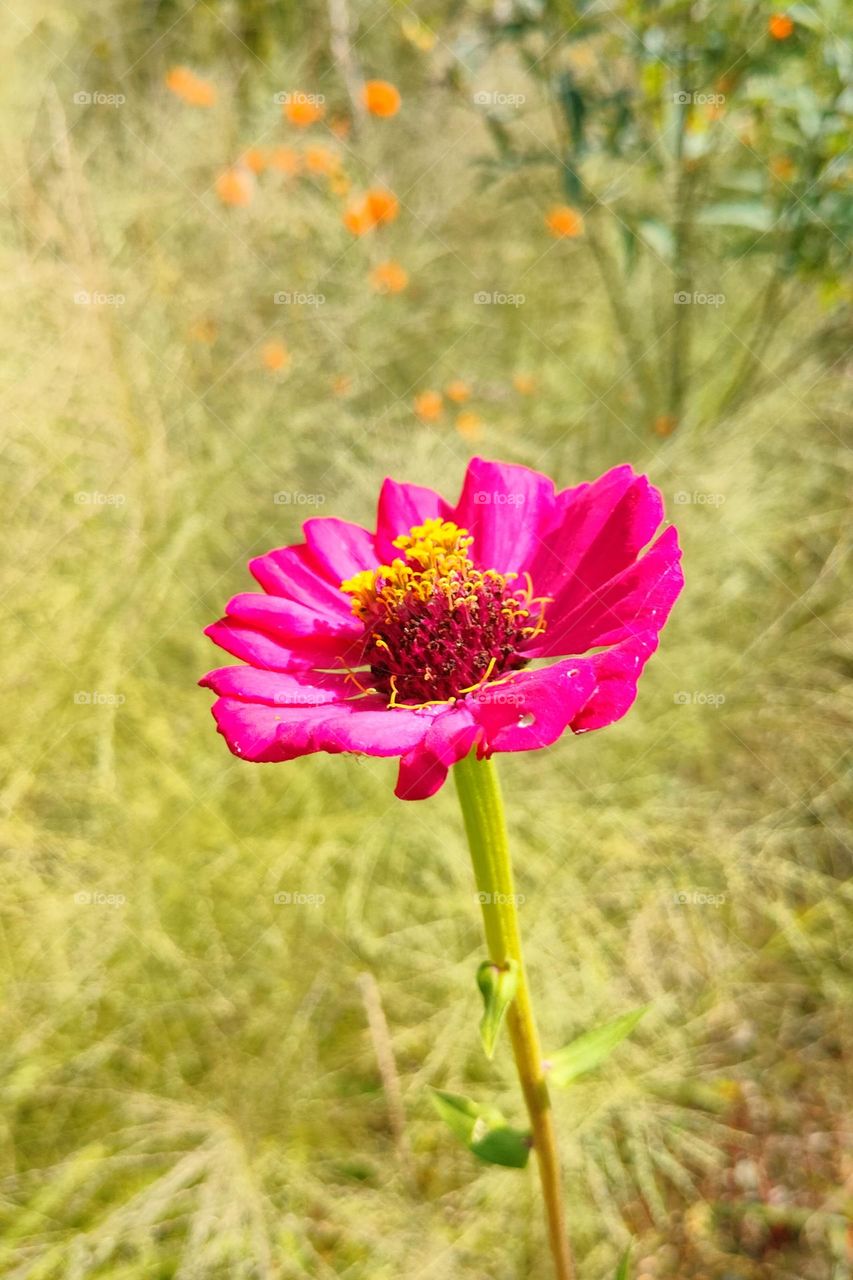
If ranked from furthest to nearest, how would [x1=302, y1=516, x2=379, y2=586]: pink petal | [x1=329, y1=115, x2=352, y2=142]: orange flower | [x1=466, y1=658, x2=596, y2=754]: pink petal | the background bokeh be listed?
[x1=329, y1=115, x2=352, y2=142]: orange flower → the background bokeh → [x1=302, y1=516, x2=379, y2=586]: pink petal → [x1=466, y1=658, x2=596, y2=754]: pink petal

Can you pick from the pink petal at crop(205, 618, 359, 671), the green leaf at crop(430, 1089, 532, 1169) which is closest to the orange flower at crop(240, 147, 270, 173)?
the pink petal at crop(205, 618, 359, 671)

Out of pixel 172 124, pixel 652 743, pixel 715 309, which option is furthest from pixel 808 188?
pixel 172 124

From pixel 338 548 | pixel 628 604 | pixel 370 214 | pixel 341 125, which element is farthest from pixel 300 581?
pixel 341 125

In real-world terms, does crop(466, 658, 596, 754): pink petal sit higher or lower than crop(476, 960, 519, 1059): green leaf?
higher

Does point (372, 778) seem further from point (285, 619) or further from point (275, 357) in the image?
point (275, 357)

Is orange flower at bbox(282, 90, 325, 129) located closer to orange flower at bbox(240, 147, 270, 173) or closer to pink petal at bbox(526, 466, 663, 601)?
orange flower at bbox(240, 147, 270, 173)

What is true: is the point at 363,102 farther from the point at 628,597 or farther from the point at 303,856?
the point at 628,597

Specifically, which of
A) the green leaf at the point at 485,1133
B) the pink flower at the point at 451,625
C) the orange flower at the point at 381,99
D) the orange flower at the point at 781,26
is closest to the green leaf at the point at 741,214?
the orange flower at the point at 781,26
